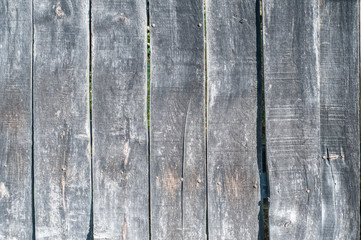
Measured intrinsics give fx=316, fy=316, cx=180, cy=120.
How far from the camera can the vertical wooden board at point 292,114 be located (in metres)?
1.51

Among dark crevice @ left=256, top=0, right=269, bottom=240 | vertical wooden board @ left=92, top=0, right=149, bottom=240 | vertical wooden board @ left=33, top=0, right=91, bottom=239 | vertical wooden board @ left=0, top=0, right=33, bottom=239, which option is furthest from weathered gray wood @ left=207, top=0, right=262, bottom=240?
vertical wooden board @ left=0, top=0, right=33, bottom=239

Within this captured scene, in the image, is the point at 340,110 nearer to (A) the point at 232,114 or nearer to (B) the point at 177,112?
(A) the point at 232,114

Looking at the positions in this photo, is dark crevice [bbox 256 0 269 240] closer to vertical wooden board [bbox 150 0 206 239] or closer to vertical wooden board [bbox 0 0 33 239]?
vertical wooden board [bbox 150 0 206 239]

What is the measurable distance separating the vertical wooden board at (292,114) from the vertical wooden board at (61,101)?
89cm

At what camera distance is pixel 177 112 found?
4.99 feet

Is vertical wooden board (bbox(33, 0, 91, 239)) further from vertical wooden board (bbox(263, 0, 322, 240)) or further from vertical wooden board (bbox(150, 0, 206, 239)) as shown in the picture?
vertical wooden board (bbox(263, 0, 322, 240))

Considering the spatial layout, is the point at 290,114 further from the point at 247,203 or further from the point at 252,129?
the point at 247,203

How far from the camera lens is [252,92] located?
153cm

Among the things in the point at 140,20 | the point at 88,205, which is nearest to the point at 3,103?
the point at 88,205

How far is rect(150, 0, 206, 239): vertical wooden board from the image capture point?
151 cm

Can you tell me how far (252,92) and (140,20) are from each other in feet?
2.10

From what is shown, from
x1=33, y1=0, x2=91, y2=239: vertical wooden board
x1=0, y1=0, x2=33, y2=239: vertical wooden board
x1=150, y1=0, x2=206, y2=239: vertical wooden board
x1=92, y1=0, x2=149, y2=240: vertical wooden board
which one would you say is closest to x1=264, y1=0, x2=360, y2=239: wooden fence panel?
x1=150, y1=0, x2=206, y2=239: vertical wooden board

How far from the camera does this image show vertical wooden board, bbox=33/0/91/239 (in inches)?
59.7

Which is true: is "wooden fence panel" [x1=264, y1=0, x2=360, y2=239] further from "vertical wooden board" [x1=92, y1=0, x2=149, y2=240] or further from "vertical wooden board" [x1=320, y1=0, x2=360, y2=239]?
"vertical wooden board" [x1=92, y1=0, x2=149, y2=240]
